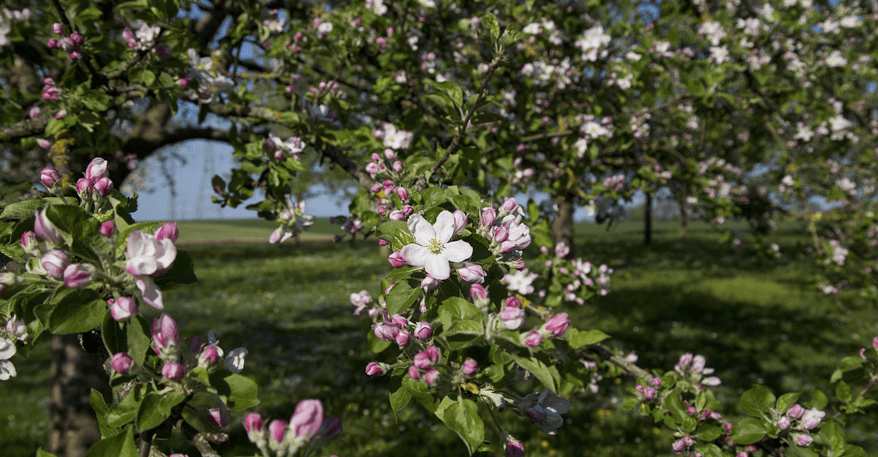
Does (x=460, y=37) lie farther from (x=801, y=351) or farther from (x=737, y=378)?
(x=801, y=351)

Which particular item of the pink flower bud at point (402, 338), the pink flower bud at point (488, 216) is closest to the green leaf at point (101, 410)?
the pink flower bud at point (402, 338)

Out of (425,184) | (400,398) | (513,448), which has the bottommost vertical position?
(513,448)

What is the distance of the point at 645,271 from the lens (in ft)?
49.3

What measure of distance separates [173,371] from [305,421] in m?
0.33

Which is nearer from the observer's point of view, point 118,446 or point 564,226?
point 118,446

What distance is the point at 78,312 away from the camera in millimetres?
948

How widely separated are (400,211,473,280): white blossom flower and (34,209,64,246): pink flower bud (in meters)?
0.76

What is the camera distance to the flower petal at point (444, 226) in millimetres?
1199

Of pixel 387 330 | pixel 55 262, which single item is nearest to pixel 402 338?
pixel 387 330

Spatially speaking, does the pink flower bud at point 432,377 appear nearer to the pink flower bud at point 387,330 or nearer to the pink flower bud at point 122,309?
the pink flower bud at point 387,330

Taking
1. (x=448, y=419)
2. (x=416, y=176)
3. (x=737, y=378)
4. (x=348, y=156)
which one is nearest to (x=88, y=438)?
(x=348, y=156)

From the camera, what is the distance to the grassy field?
5.35m

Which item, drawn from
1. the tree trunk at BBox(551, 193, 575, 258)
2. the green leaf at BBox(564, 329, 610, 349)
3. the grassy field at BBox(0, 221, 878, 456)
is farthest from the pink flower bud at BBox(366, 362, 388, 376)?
the tree trunk at BBox(551, 193, 575, 258)

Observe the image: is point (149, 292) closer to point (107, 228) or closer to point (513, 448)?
point (107, 228)
